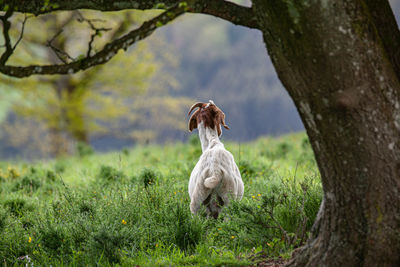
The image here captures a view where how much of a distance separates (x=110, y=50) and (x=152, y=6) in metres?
0.51

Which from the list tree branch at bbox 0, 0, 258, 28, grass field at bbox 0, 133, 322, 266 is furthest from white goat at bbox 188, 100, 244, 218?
tree branch at bbox 0, 0, 258, 28

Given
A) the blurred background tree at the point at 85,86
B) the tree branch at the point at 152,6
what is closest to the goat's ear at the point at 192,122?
the tree branch at the point at 152,6

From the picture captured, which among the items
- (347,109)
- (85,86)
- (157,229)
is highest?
(85,86)

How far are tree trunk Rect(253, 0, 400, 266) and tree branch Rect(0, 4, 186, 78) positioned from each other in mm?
831

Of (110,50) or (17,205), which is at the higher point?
(110,50)

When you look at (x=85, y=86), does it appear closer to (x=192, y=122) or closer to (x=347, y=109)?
(x=192, y=122)

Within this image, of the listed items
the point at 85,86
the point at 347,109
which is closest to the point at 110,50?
the point at 347,109

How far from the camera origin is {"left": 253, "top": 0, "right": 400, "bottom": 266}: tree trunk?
242cm

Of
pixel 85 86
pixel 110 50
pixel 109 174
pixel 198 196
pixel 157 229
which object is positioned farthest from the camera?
pixel 85 86

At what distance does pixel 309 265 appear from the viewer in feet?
8.98

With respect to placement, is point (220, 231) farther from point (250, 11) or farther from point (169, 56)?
point (169, 56)

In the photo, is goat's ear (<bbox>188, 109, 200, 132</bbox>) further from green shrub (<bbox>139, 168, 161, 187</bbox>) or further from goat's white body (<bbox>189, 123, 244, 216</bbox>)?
green shrub (<bbox>139, 168, 161, 187</bbox>)

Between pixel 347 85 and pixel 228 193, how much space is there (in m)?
2.35

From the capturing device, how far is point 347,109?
8.04 ft
